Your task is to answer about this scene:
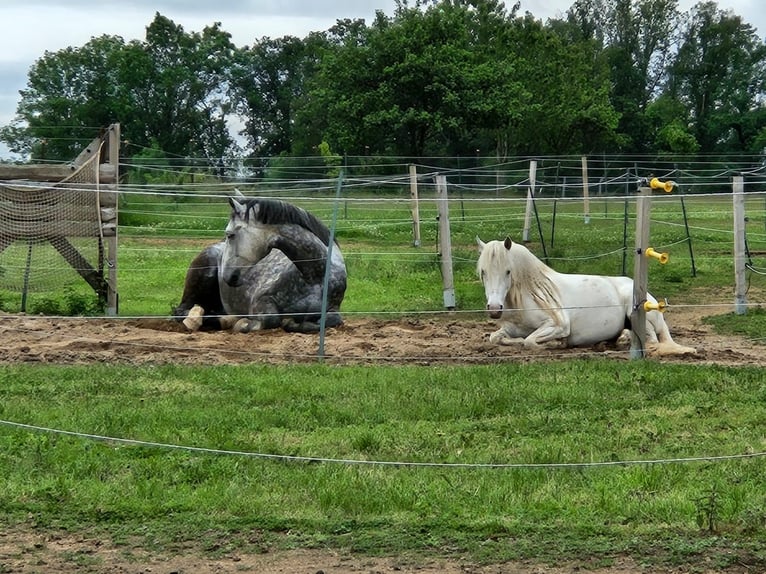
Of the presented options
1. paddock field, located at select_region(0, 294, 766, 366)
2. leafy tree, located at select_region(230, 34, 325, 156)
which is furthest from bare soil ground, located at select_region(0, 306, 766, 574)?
leafy tree, located at select_region(230, 34, 325, 156)

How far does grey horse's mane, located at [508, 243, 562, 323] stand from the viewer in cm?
989

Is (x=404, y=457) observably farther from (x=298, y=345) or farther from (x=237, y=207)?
(x=237, y=207)

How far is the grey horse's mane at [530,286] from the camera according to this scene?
32.4 ft

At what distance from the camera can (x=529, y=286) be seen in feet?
32.7

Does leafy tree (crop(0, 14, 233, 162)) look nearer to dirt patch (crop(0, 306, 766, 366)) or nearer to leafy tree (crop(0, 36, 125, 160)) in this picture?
leafy tree (crop(0, 36, 125, 160))

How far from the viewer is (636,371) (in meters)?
8.22

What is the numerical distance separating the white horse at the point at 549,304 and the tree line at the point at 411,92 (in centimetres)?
2511

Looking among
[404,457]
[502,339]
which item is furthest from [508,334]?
[404,457]

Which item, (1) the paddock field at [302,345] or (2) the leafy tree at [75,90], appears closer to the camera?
(1) the paddock field at [302,345]

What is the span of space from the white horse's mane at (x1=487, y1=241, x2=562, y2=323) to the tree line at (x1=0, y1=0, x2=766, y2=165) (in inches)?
989

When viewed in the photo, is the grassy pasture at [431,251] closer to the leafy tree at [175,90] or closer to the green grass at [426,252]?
the green grass at [426,252]

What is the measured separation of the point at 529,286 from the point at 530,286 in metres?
0.01

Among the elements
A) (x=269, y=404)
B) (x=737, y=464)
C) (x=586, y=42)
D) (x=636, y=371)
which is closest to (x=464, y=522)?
(x=737, y=464)

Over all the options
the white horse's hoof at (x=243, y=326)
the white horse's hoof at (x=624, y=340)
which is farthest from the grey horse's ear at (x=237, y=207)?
the white horse's hoof at (x=624, y=340)
